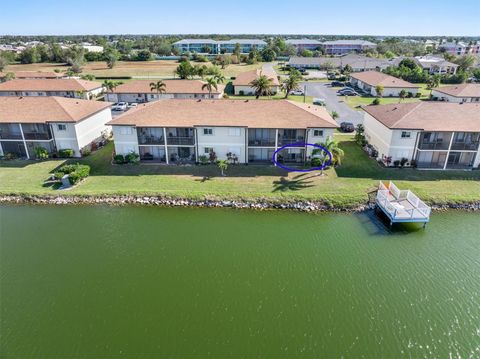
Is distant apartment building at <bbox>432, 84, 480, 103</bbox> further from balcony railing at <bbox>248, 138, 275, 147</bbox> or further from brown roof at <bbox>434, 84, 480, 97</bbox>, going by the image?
balcony railing at <bbox>248, 138, 275, 147</bbox>

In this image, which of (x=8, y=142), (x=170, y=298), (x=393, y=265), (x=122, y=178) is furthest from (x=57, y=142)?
(x=393, y=265)

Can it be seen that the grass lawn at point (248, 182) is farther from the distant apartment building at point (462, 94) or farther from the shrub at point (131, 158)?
the distant apartment building at point (462, 94)

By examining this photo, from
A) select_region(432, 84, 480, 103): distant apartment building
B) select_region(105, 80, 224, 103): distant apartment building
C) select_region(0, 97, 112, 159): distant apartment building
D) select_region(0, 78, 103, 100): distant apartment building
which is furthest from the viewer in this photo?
select_region(0, 78, 103, 100): distant apartment building

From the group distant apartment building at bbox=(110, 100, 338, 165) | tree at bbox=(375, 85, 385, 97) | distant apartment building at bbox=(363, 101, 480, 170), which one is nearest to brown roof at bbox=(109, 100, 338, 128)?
distant apartment building at bbox=(110, 100, 338, 165)

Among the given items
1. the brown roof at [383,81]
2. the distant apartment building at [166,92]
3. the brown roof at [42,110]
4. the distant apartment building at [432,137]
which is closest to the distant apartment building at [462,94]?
the brown roof at [383,81]

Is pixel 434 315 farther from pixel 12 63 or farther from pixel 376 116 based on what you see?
pixel 12 63

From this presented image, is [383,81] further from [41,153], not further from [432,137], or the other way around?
[41,153]
